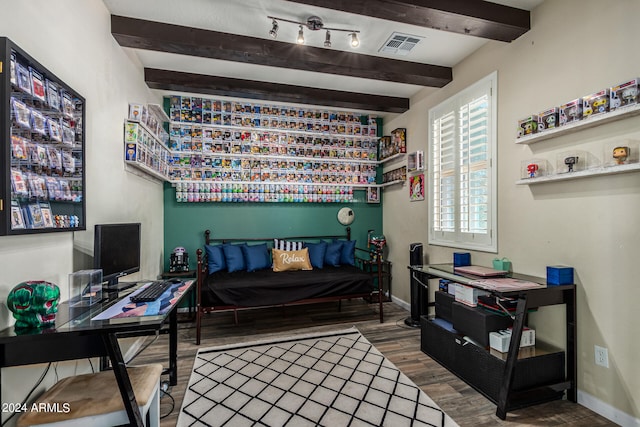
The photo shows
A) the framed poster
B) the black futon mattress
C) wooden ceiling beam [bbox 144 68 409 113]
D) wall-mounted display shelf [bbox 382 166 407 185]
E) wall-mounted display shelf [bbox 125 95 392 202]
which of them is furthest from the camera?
wall-mounted display shelf [bbox 382 166 407 185]

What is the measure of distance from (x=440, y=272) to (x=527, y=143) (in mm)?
1245

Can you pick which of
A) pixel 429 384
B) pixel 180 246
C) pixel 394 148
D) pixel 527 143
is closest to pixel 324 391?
pixel 429 384

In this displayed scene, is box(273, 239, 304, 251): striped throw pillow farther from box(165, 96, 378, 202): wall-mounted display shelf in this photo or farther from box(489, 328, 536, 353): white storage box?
box(489, 328, 536, 353): white storage box

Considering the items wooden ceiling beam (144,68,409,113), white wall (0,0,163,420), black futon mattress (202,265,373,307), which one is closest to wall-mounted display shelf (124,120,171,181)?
white wall (0,0,163,420)

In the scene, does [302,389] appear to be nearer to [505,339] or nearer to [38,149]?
[505,339]

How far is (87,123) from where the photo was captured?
200 centimetres

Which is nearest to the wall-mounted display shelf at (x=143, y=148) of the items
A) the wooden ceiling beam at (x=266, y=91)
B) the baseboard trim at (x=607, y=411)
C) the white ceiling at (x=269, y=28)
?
the wooden ceiling beam at (x=266, y=91)

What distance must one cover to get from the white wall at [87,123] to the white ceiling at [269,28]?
0.32 metres

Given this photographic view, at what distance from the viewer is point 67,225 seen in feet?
5.56

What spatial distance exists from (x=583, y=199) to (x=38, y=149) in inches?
125

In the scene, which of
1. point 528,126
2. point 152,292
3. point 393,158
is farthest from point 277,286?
point 528,126

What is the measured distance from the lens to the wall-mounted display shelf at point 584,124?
1.66 metres

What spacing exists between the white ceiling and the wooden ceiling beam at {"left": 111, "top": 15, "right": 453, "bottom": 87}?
5cm

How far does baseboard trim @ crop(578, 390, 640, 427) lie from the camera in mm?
1735
